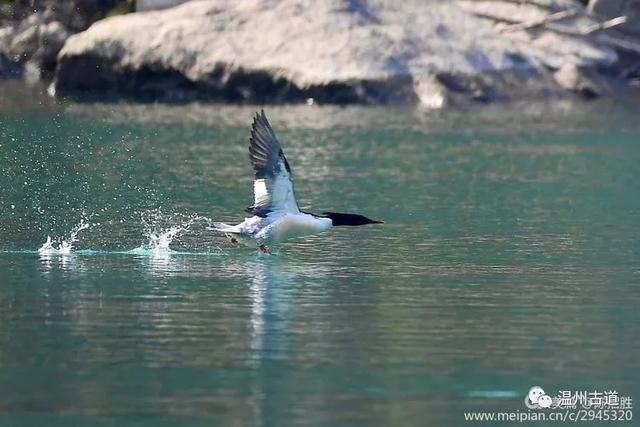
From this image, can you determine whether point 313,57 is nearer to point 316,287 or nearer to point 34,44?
point 34,44

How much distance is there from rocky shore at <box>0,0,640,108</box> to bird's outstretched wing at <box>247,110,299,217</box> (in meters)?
19.6

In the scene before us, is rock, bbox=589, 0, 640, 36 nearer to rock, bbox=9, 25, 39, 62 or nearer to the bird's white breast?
rock, bbox=9, 25, 39, 62

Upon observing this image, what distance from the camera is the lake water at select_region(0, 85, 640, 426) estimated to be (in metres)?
9.39

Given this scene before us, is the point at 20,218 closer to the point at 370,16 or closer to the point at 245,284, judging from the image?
the point at 245,284

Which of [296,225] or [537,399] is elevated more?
[296,225]

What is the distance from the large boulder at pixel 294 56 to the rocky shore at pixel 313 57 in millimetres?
22

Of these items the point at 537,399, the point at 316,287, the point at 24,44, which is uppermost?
the point at 24,44

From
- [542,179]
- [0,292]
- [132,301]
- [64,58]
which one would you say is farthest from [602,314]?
[64,58]

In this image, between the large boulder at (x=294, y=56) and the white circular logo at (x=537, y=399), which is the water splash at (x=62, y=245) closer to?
the white circular logo at (x=537, y=399)

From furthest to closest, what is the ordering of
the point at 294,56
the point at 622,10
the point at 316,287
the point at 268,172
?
the point at 622,10 → the point at 294,56 → the point at 268,172 → the point at 316,287

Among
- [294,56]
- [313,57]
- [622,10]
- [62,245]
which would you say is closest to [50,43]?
[294,56]

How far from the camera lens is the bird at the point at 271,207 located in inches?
535

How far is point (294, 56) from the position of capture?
34.2m

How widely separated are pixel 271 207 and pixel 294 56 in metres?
20.4
